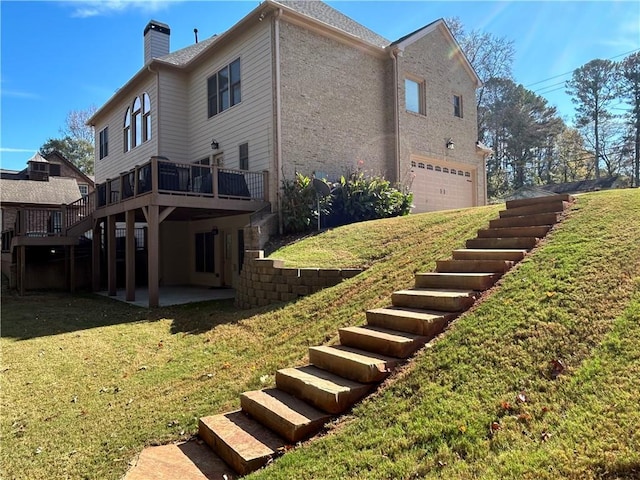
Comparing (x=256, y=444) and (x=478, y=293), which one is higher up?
(x=478, y=293)

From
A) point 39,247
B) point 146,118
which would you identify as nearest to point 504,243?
point 146,118

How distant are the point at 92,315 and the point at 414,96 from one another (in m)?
12.8

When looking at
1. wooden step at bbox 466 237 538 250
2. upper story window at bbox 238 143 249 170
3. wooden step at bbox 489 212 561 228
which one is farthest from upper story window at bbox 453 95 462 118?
wooden step at bbox 466 237 538 250

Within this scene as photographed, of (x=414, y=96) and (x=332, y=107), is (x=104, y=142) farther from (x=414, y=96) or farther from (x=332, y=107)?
(x=414, y=96)

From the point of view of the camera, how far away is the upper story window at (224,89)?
13648 millimetres

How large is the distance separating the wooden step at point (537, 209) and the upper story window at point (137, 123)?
13.9 m

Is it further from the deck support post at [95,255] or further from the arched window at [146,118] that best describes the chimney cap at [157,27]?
the deck support post at [95,255]

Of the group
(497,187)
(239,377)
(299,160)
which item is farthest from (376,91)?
(497,187)

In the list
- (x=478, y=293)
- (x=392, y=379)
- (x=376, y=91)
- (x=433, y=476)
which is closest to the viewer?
(x=433, y=476)

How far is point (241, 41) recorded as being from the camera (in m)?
13.2

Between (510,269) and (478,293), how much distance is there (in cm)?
59

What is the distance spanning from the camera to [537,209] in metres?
6.54

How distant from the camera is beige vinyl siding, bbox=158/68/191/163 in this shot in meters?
15.5

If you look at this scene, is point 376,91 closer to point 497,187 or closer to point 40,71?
point 40,71
